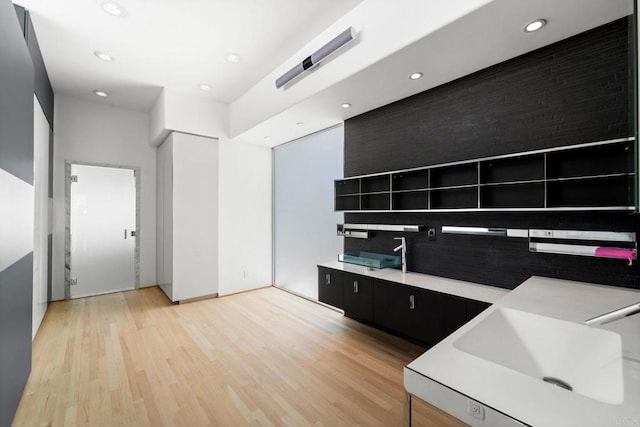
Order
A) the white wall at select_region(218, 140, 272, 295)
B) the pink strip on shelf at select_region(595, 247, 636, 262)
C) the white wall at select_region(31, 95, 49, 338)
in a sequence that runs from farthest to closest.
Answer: the white wall at select_region(218, 140, 272, 295)
the white wall at select_region(31, 95, 49, 338)
the pink strip on shelf at select_region(595, 247, 636, 262)

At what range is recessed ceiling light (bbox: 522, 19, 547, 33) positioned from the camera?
6.32ft

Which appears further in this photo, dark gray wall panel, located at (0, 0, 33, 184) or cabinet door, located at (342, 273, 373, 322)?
cabinet door, located at (342, 273, 373, 322)

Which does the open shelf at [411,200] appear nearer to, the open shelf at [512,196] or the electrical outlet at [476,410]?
the open shelf at [512,196]

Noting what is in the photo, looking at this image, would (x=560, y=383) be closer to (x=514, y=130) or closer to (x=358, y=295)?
(x=514, y=130)

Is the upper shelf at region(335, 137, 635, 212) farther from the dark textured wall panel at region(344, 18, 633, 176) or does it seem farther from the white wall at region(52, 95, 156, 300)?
the white wall at region(52, 95, 156, 300)

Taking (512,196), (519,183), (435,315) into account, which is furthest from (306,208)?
(519,183)

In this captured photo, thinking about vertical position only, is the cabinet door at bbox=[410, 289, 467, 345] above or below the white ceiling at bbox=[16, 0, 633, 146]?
below

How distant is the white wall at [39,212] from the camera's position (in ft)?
10.3

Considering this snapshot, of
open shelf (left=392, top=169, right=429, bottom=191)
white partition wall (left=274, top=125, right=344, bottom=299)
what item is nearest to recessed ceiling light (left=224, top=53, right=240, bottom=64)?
white partition wall (left=274, top=125, right=344, bottom=299)

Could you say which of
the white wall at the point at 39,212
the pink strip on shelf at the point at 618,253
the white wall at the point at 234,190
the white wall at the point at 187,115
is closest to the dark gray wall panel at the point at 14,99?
the white wall at the point at 39,212

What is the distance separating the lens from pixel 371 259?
340 centimetres

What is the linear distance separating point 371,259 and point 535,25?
2488mm

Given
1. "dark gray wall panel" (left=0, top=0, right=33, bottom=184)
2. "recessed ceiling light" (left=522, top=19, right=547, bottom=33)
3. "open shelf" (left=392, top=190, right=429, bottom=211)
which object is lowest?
"open shelf" (left=392, top=190, right=429, bottom=211)

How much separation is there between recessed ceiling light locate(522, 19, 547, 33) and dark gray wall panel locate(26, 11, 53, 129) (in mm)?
4194
